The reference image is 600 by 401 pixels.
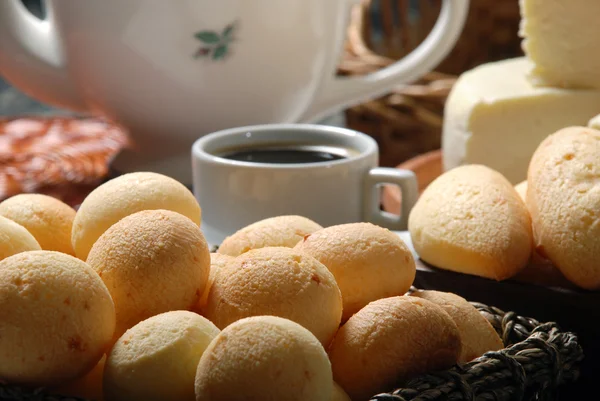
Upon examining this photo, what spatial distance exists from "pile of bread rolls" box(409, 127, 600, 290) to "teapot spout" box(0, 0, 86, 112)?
0.42 meters

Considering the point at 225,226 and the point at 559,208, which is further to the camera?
the point at 225,226

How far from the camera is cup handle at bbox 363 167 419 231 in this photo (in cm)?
65

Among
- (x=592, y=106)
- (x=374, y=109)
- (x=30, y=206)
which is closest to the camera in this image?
(x=30, y=206)

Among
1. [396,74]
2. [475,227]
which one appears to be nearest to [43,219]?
[475,227]

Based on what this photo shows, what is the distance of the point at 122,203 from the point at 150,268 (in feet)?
0.29

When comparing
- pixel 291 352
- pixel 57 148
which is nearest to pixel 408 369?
pixel 291 352

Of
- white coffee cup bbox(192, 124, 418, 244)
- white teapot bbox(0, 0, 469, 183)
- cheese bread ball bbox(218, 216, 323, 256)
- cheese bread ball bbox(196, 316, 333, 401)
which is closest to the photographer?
cheese bread ball bbox(196, 316, 333, 401)

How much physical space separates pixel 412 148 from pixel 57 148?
42 cm

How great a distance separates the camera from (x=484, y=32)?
1.27 metres

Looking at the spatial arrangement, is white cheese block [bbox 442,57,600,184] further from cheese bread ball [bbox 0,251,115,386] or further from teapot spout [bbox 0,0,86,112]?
cheese bread ball [bbox 0,251,115,386]

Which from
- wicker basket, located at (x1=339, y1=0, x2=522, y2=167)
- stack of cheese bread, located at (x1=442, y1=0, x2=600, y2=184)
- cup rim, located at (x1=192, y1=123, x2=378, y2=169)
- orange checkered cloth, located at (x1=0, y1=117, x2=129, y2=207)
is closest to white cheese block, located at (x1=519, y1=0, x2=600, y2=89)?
stack of cheese bread, located at (x1=442, y1=0, x2=600, y2=184)

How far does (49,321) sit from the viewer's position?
32 centimetres

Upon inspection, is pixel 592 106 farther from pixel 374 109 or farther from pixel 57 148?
pixel 57 148

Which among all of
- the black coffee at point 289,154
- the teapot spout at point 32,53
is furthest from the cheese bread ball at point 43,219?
the teapot spout at point 32,53
